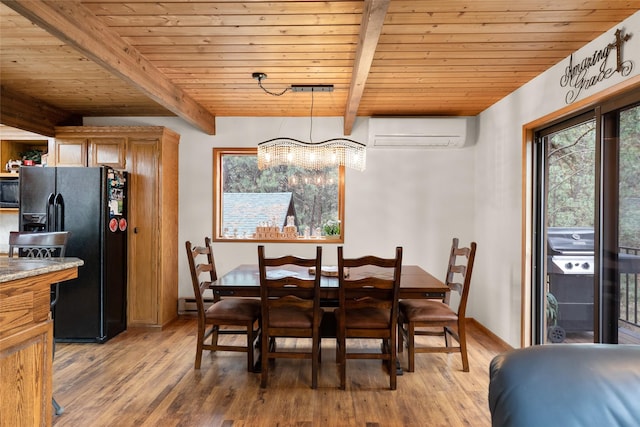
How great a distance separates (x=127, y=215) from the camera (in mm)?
4043

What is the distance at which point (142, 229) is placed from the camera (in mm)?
4078

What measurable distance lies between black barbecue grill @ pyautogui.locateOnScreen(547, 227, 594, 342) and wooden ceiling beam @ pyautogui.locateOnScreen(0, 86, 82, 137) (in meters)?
5.13

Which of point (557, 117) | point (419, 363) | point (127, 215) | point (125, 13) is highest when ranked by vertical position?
point (125, 13)

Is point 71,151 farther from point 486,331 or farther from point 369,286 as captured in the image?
point 486,331

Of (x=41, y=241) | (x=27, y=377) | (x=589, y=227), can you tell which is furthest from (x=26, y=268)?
(x=589, y=227)

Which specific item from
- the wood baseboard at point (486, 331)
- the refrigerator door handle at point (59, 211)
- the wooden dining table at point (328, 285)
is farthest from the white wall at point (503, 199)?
the refrigerator door handle at point (59, 211)

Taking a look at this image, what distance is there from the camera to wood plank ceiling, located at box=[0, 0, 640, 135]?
2.11 meters

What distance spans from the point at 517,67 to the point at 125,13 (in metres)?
2.82

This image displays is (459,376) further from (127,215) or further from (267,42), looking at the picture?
(127,215)

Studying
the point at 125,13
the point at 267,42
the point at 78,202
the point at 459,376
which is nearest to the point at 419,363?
the point at 459,376

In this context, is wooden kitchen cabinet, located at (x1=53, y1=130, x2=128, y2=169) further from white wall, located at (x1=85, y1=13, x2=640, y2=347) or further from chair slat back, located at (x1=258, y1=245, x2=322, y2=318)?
chair slat back, located at (x1=258, y1=245, x2=322, y2=318)

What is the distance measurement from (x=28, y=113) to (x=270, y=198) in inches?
105

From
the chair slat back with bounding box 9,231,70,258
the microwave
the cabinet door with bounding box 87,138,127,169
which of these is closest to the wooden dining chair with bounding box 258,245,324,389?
the chair slat back with bounding box 9,231,70,258

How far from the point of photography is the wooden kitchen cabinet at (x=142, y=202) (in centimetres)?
404
